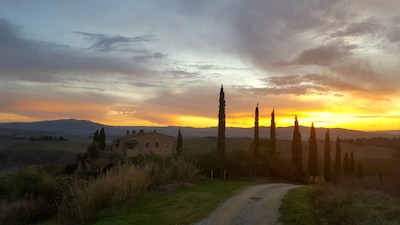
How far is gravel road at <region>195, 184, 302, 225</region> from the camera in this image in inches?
488

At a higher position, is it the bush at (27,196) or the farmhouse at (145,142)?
the farmhouse at (145,142)

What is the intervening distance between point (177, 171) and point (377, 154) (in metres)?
112

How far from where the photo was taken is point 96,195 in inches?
593

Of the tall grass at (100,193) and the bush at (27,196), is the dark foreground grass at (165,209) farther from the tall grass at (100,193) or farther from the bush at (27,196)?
the bush at (27,196)

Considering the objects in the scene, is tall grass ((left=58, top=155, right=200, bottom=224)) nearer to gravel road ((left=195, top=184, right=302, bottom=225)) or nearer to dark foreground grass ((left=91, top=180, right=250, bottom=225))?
dark foreground grass ((left=91, top=180, right=250, bottom=225))

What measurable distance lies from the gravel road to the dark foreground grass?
0.43m

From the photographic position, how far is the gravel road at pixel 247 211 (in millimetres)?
12383

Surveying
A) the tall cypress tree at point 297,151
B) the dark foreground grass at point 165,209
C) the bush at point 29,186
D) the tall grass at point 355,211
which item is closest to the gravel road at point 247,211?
the dark foreground grass at point 165,209

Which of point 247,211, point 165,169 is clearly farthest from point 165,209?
point 165,169

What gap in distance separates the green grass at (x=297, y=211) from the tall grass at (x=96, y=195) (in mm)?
5754

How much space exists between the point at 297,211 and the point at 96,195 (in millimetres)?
7158

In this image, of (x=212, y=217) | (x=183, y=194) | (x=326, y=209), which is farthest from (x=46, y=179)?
(x=326, y=209)

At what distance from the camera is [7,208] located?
17.8 meters

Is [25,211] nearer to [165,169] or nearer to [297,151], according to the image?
[165,169]
